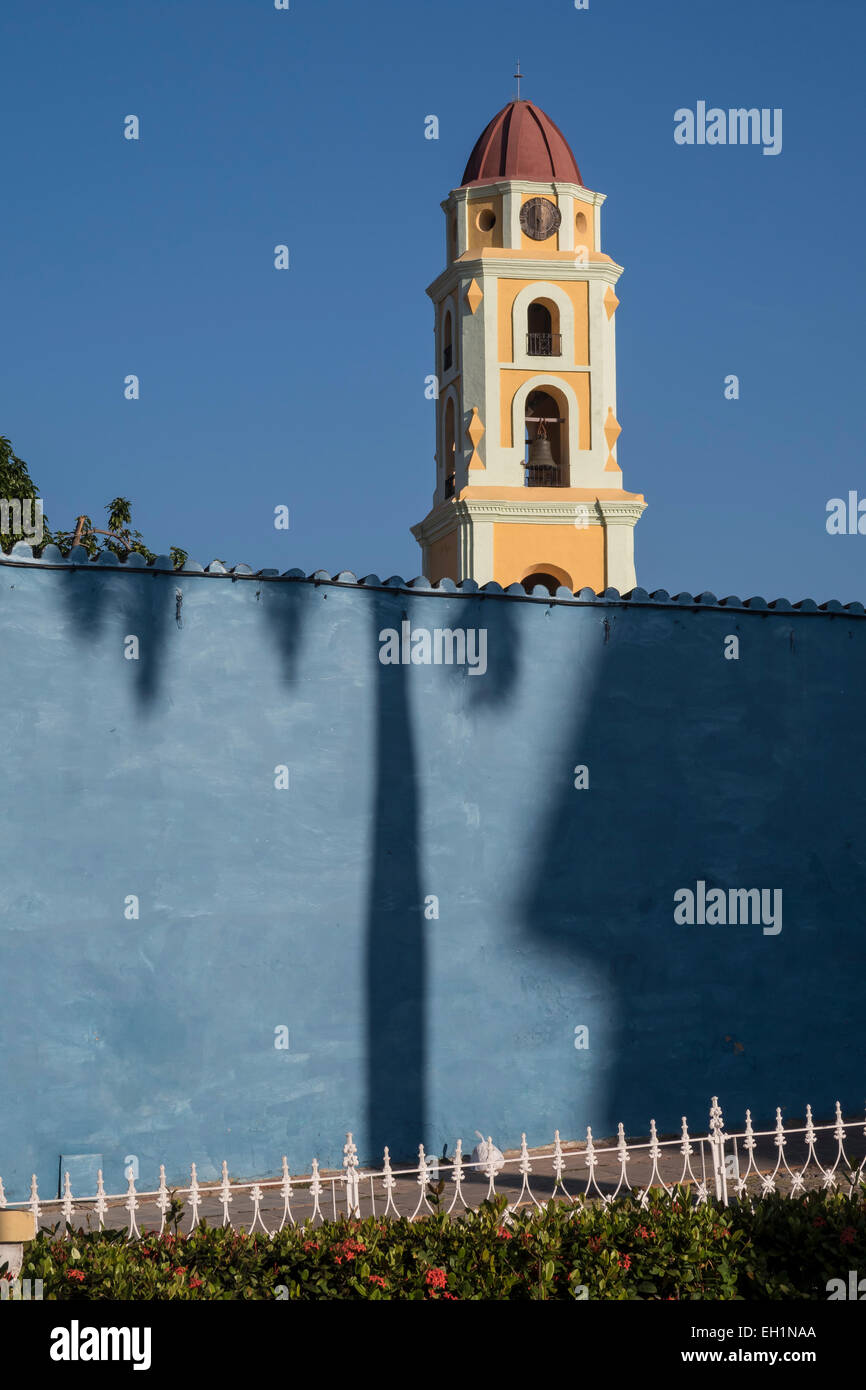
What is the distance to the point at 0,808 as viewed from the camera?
918cm

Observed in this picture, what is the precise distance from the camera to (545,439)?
26500 millimetres

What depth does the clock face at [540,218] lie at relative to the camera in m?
27.4

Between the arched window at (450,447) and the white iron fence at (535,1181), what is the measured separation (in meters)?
18.2

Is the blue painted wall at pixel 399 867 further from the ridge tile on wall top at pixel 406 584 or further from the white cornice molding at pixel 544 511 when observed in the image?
the white cornice molding at pixel 544 511

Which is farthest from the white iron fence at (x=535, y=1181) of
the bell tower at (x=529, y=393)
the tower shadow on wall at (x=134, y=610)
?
the bell tower at (x=529, y=393)

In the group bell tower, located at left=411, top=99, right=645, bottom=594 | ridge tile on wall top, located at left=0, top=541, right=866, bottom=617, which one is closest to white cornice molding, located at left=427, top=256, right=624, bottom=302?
bell tower, located at left=411, top=99, right=645, bottom=594

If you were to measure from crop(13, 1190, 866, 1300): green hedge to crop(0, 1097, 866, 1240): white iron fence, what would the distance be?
1.41 metres

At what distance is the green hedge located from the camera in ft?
18.5

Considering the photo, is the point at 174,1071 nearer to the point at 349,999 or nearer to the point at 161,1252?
the point at 349,999

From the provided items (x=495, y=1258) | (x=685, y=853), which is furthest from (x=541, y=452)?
(x=495, y=1258)

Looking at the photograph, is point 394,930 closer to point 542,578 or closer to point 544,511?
point 544,511

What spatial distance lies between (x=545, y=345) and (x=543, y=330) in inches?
25.1

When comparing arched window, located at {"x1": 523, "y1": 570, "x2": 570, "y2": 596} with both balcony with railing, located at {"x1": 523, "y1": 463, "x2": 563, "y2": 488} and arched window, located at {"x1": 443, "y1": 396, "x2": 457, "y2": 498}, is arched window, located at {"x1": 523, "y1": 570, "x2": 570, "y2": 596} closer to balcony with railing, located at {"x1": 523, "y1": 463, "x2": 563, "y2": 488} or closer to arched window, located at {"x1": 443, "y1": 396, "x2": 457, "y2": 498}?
balcony with railing, located at {"x1": 523, "y1": 463, "x2": 563, "y2": 488}
